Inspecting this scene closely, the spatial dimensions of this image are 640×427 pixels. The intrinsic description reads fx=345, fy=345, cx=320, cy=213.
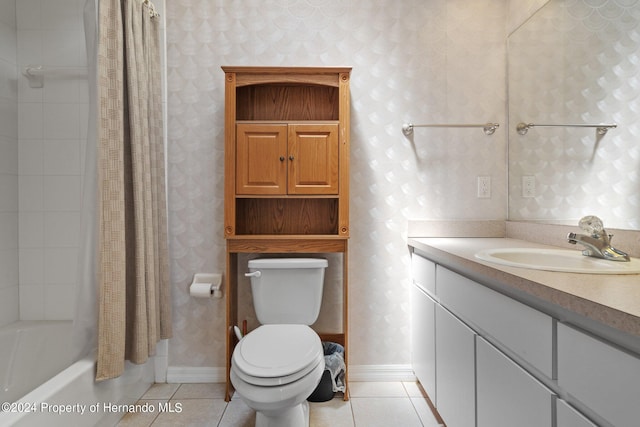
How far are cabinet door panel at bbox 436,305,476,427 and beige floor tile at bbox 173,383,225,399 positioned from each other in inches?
47.6

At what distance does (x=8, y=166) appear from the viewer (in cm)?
203

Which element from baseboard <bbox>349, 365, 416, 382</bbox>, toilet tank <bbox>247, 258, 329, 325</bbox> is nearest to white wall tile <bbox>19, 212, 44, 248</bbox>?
toilet tank <bbox>247, 258, 329, 325</bbox>

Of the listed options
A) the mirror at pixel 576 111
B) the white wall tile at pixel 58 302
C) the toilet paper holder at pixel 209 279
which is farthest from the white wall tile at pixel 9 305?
the mirror at pixel 576 111

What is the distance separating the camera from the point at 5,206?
2.02 metres

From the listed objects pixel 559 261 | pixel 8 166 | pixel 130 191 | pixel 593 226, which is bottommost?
pixel 559 261

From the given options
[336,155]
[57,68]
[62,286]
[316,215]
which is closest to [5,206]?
[62,286]

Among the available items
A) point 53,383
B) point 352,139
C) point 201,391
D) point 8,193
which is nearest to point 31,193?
point 8,193

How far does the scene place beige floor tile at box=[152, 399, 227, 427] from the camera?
1708 mm

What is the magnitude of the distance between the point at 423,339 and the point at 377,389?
0.44 meters

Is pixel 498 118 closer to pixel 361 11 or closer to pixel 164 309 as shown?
pixel 361 11

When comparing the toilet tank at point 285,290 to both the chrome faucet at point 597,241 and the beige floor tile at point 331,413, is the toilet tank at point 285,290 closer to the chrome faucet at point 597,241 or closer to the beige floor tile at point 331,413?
the beige floor tile at point 331,413

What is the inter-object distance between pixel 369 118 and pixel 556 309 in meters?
1.52

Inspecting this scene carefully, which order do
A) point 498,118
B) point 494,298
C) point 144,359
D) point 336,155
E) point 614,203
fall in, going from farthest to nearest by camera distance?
point 498,118 < point 336,155 < point 144,359 < point 614,203 < point 494,298

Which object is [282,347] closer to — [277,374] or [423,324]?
[277,374]
